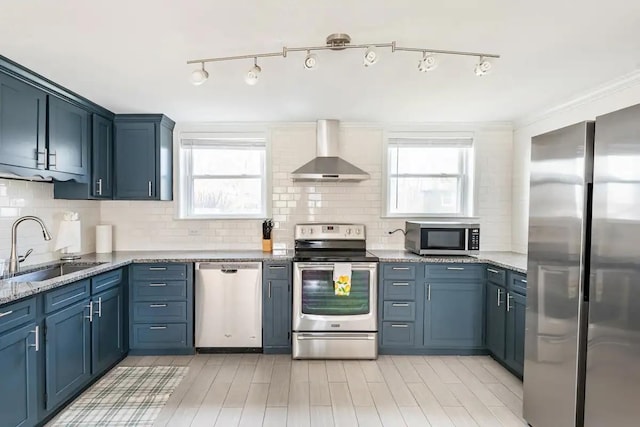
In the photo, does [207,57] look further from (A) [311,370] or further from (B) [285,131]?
(A) [311,370]

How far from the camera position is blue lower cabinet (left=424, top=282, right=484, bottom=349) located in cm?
355

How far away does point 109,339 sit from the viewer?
10.2ft

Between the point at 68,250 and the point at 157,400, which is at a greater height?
the point at 68,250

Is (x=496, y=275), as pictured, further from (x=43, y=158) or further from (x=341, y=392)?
(x=43, y=158)

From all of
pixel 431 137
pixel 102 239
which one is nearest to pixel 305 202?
pixel 431 137

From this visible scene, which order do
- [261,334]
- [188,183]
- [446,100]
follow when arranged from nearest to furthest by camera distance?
[446,100]
[261,334]
[188,183]

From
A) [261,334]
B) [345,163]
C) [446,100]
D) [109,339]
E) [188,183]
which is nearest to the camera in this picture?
[109,339]

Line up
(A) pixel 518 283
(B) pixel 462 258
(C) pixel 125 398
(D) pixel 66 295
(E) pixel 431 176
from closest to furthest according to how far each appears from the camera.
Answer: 1. (D) pixel 66 295
2. (C) pixel 125 398
3. (A) pixel 518 283
4. (B) pixel 462 258
5. (E) pixel 431 176

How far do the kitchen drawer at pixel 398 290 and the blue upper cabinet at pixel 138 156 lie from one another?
253 cm

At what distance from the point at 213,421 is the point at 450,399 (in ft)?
5.66

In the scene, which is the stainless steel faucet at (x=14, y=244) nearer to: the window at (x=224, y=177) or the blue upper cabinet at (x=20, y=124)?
the blue upper cabinet at (x=20, y=124)

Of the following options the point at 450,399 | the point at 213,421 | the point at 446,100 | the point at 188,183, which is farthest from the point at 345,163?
the point at 213,421

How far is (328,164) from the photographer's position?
12.7 ft

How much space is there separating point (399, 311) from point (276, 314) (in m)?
1.20
